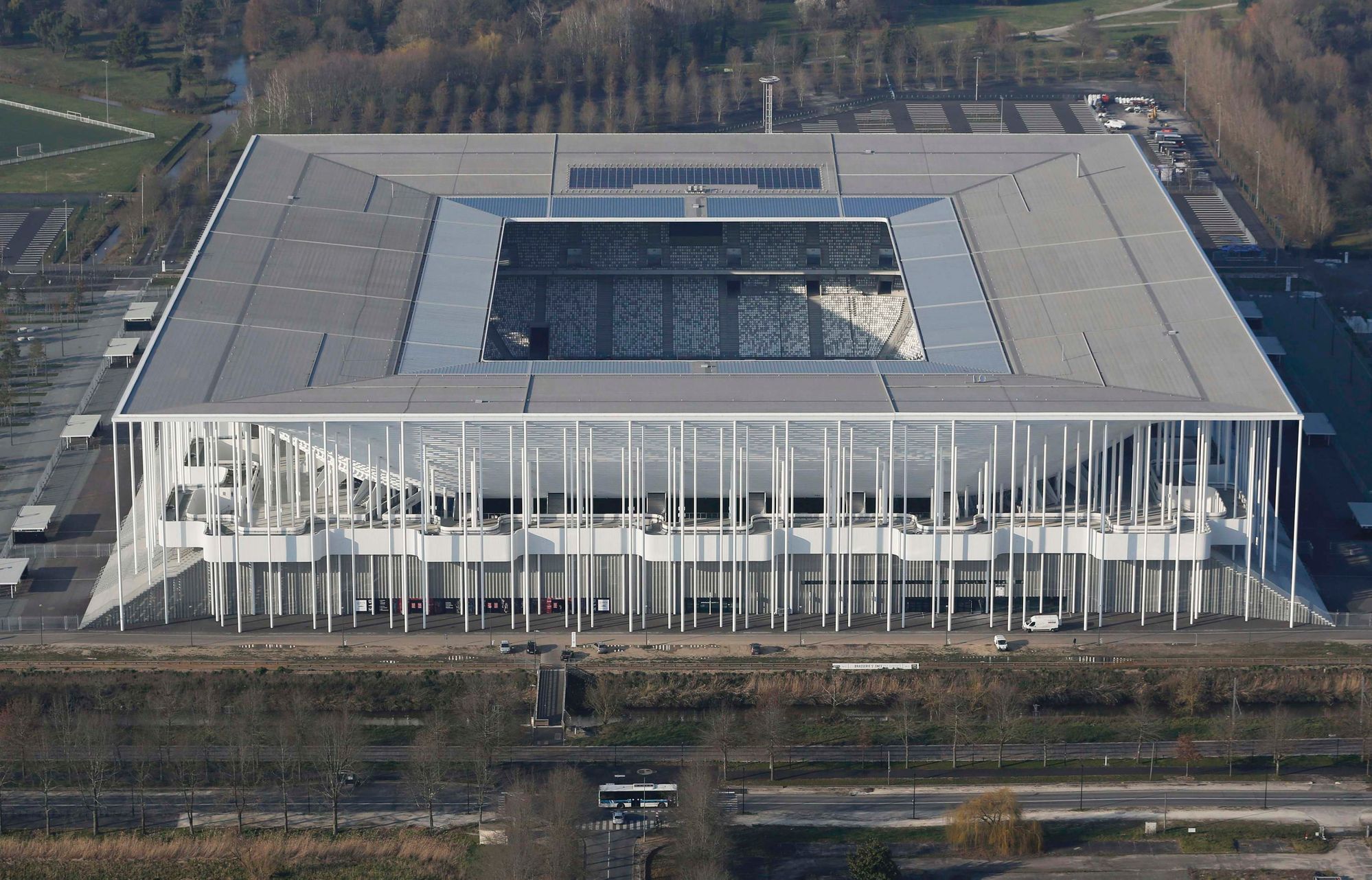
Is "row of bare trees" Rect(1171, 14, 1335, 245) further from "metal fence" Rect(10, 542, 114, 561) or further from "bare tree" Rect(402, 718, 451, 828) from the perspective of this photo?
"bare tree" Rect(402, 718, 451, 828)

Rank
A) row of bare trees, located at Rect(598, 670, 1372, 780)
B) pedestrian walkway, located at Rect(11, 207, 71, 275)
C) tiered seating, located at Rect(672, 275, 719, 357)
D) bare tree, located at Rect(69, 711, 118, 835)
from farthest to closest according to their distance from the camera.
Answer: pedestrian walkway, located at Rect(11, 207, 71, 275), tiered seating, located at Rect(672, 275, 719, 357), row of bare trees, located at Rect(598, 670, 1372, 780), bare tree, located at Rect(69, 711, 118, 835)

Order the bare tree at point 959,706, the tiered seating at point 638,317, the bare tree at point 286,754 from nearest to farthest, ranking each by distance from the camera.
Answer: the bare tree at point 286,754 < the bare tree at point 959,706 < the tiered seating at point 638,317

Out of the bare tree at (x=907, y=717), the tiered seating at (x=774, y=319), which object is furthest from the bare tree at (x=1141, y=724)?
the tiered seating at (x=774, y=319)

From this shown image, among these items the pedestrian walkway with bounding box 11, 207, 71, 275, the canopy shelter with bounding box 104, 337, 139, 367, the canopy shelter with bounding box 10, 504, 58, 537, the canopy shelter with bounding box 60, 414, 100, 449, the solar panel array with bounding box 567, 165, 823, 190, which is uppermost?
the solar panel array with bounding box 567, 165, 823, 190

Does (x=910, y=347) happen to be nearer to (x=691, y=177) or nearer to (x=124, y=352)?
(x=691, y=177)

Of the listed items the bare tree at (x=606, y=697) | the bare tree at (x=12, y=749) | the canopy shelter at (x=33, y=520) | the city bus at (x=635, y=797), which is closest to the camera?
the city bus at (x=635, y=797)

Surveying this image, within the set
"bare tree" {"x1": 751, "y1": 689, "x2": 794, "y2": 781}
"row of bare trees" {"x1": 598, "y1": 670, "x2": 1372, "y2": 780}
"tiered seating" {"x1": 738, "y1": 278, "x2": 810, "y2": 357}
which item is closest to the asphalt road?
"row of bare trees" {"x1": 598, "y1": 670, "x2": 1372, "y2": 780}

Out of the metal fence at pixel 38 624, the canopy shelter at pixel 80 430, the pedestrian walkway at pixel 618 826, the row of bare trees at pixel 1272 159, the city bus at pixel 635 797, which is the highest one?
the row of bare trees at pixel 1272 159

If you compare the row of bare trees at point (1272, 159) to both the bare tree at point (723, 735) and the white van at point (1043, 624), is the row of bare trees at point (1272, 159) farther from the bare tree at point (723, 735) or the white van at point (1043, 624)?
the bare tree at point (723, 735)
